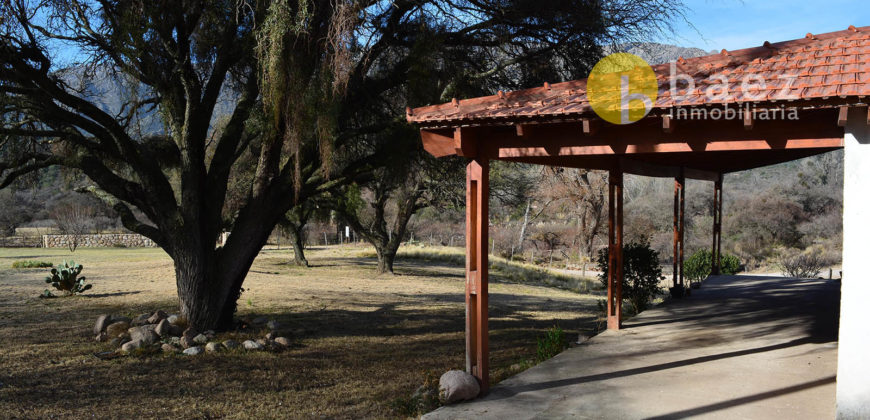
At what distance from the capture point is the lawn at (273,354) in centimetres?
643

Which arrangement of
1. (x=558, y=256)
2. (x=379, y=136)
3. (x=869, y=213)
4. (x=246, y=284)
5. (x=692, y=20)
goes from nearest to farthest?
(x=869, y=213)
(x=692, y=20)
(x=379, y=136)
(x=246, y=284)
(x=558, y=256)

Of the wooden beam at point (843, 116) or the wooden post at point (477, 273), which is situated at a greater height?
the wooden beam at point (843, 116)

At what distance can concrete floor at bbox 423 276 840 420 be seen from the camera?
5020 mm

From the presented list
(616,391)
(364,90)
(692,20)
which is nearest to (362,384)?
(616,391)

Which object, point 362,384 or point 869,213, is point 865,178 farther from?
point 362,384

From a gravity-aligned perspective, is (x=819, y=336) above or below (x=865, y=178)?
below

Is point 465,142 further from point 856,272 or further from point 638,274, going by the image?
point 638,274

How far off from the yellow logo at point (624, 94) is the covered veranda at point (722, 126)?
95 mm

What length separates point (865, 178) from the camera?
4289 mm

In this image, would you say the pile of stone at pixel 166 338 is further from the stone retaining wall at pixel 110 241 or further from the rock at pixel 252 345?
the stone retaining wall at pixel 110 241

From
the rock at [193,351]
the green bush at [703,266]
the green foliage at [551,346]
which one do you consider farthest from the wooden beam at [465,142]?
the green bush at [703,266]

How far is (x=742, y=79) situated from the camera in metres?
5.08

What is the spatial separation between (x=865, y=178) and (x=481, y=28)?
19.5 feet

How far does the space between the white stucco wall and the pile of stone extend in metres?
7.06
